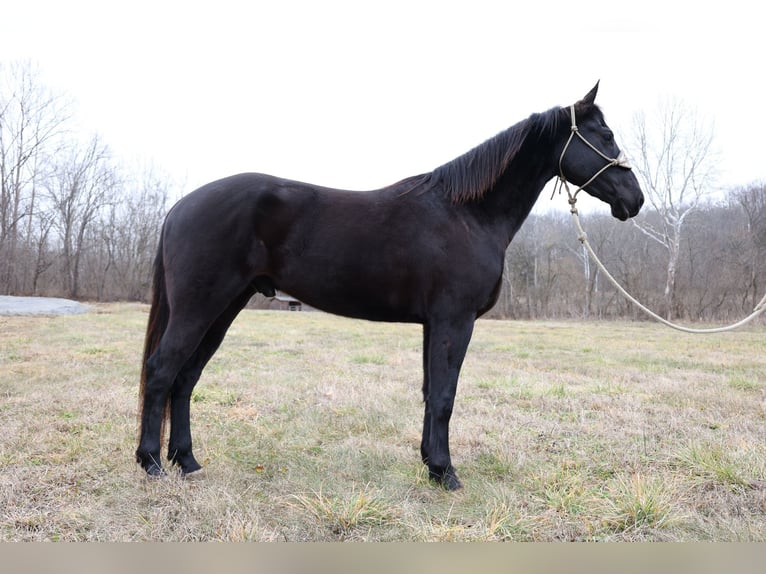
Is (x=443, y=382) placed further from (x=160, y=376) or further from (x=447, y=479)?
(x=160, y=376)

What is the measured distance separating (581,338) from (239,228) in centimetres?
1310

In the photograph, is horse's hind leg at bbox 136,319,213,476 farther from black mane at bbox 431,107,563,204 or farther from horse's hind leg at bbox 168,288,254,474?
black mane at bbox 431,107,563,204

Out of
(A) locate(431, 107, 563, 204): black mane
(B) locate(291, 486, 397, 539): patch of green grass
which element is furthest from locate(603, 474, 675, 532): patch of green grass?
(A) locate(431, 107, 563, 204): black mane

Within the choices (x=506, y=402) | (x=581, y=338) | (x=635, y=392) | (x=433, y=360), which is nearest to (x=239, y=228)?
(x=433, y=360)

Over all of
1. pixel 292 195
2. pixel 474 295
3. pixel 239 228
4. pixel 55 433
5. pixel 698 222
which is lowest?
pixel 55 433

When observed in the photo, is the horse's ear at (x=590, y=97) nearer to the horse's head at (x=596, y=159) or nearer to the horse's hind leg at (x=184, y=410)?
the horse's head at (x=596, y=159)

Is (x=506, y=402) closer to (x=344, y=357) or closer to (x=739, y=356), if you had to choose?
(x=344, y=357)

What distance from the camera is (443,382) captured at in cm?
324

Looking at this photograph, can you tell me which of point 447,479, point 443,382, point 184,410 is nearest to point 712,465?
point 447,479

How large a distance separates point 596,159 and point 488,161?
2.69ft

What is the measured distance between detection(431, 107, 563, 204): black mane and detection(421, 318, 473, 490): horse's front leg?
3.26 ft

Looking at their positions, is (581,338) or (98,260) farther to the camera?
(98,260)

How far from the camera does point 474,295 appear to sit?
128 inches

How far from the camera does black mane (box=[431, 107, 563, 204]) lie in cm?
345
